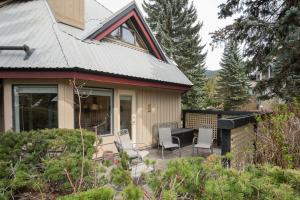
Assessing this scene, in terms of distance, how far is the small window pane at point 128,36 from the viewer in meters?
10.5

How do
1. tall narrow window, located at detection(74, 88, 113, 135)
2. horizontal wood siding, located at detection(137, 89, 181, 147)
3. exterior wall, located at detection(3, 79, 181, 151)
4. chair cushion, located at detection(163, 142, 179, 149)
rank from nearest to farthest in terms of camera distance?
exterior wall, located at detection(3, 79, 181, 151)
tall narrow window, located at detection(74, 88, 113, 135)
chair cushion, located at detection(163, 142, 179, 149)
horizontal wood siding, located at detection(137, 89, 181, 147)

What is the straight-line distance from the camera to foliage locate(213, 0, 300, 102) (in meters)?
7.34

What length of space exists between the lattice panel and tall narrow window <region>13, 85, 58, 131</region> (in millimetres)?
7142

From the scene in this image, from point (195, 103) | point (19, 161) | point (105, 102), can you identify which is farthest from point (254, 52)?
point (195, 103)

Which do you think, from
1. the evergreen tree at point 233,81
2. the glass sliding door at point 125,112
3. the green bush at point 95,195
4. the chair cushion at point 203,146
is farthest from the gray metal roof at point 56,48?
the evergreen tree at point 233,81

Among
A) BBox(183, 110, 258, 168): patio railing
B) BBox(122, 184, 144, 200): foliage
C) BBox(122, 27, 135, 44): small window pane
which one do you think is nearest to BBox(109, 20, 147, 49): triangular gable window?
BBox(122, 27, 135, 44): small window pane

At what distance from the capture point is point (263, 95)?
34.0ft

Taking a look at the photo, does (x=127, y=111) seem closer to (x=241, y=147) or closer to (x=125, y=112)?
(x=125, y=112)

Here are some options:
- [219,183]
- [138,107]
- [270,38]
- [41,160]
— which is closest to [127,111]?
[138,107]

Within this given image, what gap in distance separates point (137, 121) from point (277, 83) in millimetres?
5609

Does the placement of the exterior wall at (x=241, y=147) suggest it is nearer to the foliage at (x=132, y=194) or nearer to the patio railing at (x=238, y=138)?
the patio railing at (x=238, y=138)

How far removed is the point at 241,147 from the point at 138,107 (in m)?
5.28

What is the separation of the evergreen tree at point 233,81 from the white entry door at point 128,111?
18413 mm

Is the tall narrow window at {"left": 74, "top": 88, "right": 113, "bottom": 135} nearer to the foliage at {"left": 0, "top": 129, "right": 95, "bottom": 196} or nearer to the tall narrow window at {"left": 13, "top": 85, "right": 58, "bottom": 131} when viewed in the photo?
the tall narrow window at {"left": 13, "top": 85, "right": 58, "bottom": 131}
